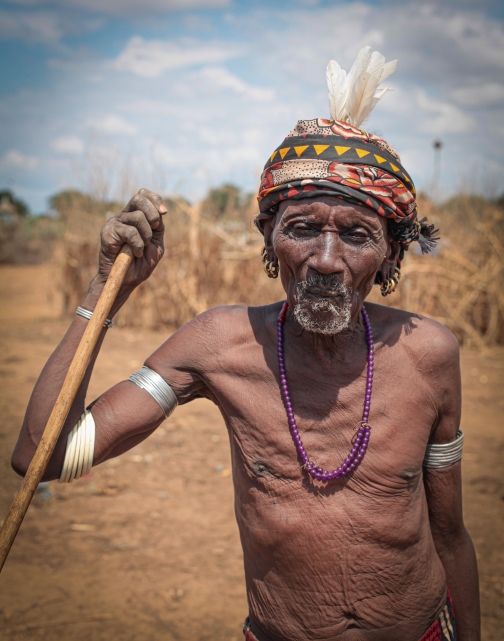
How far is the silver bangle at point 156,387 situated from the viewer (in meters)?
1.68

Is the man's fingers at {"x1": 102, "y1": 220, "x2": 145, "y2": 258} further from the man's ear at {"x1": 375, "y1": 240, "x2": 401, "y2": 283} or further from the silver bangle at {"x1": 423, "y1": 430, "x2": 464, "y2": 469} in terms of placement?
the silver bangle at {"x1": 423, "y1": 430, "x2": 464, "y2": 469}

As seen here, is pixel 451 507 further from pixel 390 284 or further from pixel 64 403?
pixel 64 403

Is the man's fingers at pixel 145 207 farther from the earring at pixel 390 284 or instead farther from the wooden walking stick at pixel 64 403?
the earring at pixel 390 284

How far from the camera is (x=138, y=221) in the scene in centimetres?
161

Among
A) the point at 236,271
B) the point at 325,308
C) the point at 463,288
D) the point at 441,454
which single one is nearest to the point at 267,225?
the point at 325,308

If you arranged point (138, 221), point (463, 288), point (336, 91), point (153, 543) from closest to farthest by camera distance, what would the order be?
point (138, 221) → point (336, 91) → point (153, 543) → point (463, 288)

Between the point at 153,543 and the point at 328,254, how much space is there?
121 inches

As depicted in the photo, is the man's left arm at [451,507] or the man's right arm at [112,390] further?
the man's left arm at [451,507]

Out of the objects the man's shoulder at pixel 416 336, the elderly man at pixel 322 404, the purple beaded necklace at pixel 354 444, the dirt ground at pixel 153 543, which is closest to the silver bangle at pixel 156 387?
the elderly man at pixel 322 404

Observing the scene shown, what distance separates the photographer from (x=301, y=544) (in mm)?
1592

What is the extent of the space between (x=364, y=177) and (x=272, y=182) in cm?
28

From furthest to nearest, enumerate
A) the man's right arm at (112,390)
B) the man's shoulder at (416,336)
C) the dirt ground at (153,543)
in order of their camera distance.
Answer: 1. the dirt ground at (153,543)
2. the man's shoulder at (416,336)
3. the man's right arm at (112,390)

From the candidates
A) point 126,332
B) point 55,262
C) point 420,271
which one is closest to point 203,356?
point 420,271

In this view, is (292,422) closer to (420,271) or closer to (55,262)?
(420,271)
